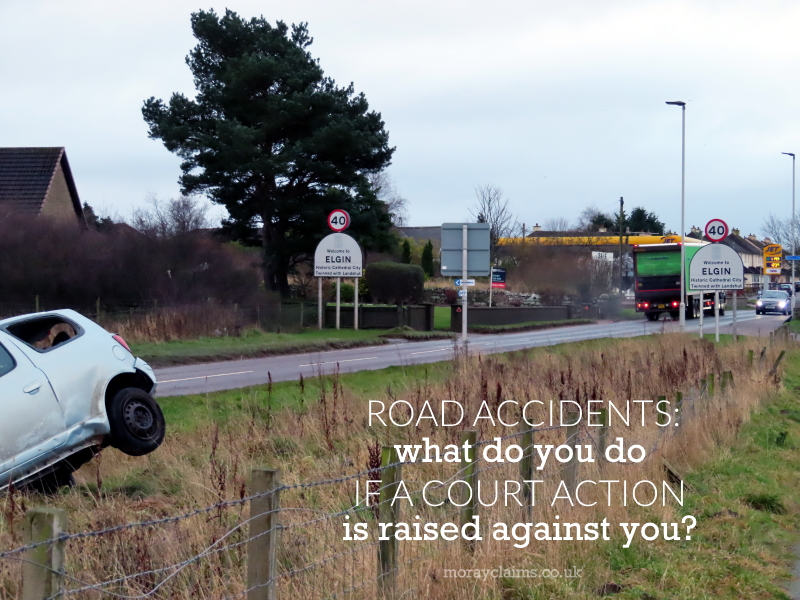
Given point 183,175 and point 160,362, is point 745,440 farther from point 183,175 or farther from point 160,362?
point 183,175

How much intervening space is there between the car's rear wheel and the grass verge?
30.0m

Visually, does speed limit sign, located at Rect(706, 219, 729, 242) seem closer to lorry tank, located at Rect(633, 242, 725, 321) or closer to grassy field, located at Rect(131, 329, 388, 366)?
grassy field, located at Rect(131, 329, 388, 366)

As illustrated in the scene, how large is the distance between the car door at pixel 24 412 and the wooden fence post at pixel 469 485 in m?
3.69

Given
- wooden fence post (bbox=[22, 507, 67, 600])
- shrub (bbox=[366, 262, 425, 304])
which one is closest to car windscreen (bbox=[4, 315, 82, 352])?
wooden fence post (bbox=[22, 507, 67, 600])

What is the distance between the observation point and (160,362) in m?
21.2

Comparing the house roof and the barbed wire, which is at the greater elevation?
the house roof

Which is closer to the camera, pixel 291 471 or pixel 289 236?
pixel 291 471

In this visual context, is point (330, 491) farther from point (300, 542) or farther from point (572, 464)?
point (572, 464)

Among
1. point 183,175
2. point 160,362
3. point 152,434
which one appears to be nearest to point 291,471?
point 152,434

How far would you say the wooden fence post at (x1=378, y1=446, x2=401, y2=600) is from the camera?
489 centimetres

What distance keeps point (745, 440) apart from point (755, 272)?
118812 millimetres

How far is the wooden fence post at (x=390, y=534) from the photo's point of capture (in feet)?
16.0

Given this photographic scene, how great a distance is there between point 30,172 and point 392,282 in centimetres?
1700

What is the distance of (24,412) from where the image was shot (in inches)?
291
